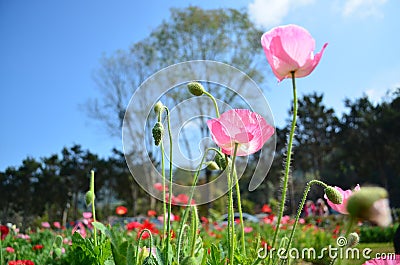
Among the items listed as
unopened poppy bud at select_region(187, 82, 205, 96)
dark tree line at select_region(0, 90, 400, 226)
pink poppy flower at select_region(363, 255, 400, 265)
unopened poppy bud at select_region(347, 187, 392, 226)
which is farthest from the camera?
dark tree line at select_region(0, 90, 400, 226)

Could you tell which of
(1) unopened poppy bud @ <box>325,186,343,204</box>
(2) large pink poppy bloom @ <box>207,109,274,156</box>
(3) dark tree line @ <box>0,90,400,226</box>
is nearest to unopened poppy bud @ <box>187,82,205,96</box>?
(2) large pink poppy bloom @ <box>207,109,274,156</box>

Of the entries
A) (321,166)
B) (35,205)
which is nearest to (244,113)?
(35,205)

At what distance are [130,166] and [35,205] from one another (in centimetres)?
1526

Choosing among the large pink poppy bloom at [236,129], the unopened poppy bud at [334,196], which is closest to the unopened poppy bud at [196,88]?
the large pink poppy bloom at [236,129]

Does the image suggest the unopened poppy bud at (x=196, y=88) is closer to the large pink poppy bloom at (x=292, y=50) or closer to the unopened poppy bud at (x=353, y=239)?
the large pink poppy bloom at (x=292, y=50)

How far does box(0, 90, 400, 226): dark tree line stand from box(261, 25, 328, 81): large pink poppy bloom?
1407cm

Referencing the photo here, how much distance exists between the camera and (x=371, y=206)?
31 centimetres

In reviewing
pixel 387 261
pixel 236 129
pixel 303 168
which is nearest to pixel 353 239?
pixel 387 261

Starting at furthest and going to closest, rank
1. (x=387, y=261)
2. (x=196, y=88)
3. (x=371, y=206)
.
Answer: (x=196, y=88), (x=387, y=261), (x=371, y=206)

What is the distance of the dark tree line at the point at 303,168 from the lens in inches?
588

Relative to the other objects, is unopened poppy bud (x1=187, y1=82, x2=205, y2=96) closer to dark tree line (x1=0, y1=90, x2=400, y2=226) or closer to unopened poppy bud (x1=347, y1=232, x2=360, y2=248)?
unopened poppy bud (x1=347, y1=232, x2=360, y2=248)

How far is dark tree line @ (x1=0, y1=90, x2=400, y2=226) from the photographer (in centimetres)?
1493

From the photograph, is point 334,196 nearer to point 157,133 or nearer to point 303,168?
point 157,133

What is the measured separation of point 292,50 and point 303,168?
2022cm
